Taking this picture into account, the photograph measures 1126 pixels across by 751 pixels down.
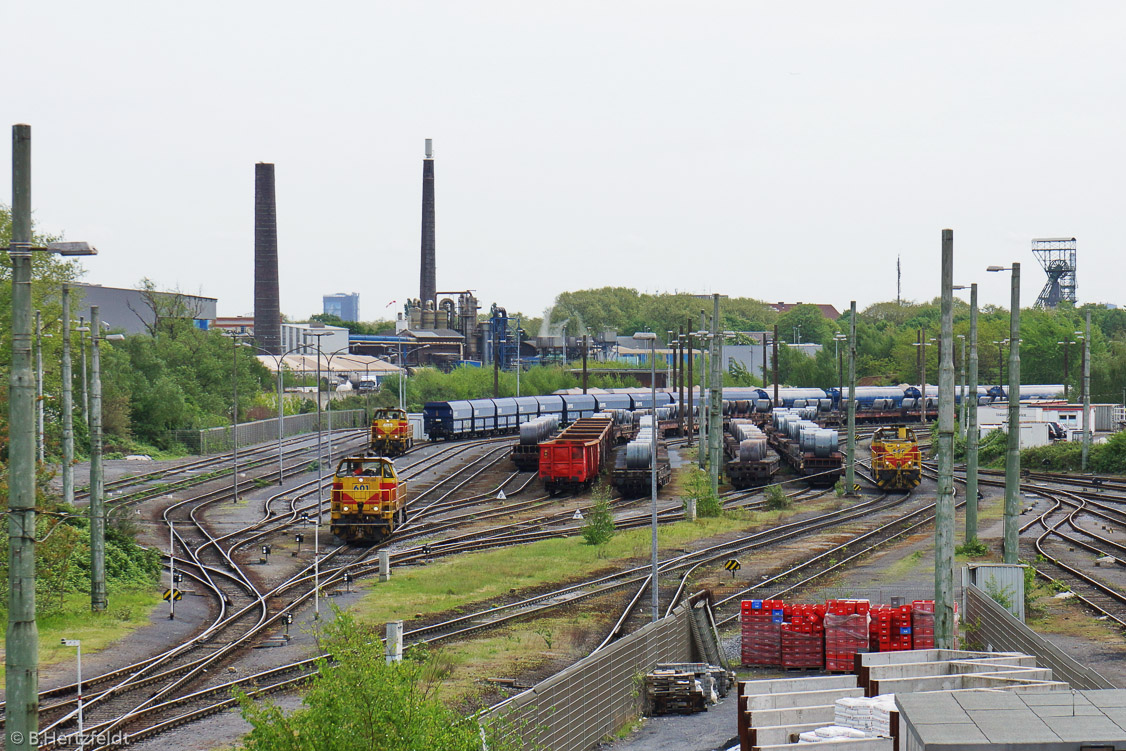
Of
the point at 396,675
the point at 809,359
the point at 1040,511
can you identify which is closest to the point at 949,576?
the point at 396,675

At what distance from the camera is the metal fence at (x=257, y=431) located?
70.4 m

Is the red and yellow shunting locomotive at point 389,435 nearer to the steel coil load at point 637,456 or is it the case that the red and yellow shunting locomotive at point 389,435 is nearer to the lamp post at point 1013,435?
the steel coil load at point 637,456

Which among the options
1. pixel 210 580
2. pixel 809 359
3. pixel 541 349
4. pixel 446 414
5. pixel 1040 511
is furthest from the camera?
pixel 541 349

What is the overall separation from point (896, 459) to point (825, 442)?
11.2 ft

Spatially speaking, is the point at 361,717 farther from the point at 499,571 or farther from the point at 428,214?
the point at 428,214

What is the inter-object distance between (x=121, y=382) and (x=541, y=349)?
84567mm

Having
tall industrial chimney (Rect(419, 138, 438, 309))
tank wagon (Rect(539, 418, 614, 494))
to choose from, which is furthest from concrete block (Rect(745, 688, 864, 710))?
tall industrial chimney (Rect(419, 138, 438, 309))

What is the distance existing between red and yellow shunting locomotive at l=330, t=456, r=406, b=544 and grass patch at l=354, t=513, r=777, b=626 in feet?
11.9

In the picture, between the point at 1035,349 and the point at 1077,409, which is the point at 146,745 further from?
the point at 1035,349

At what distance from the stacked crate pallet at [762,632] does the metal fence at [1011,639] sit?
4.02 m

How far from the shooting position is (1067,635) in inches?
1001

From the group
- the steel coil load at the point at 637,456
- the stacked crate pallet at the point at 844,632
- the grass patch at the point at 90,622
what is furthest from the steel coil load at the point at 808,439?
the grass patch at the point at 90,622

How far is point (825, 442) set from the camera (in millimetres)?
54562

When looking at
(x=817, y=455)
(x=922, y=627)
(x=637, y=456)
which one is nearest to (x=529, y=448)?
A: (x=637, y=456)
